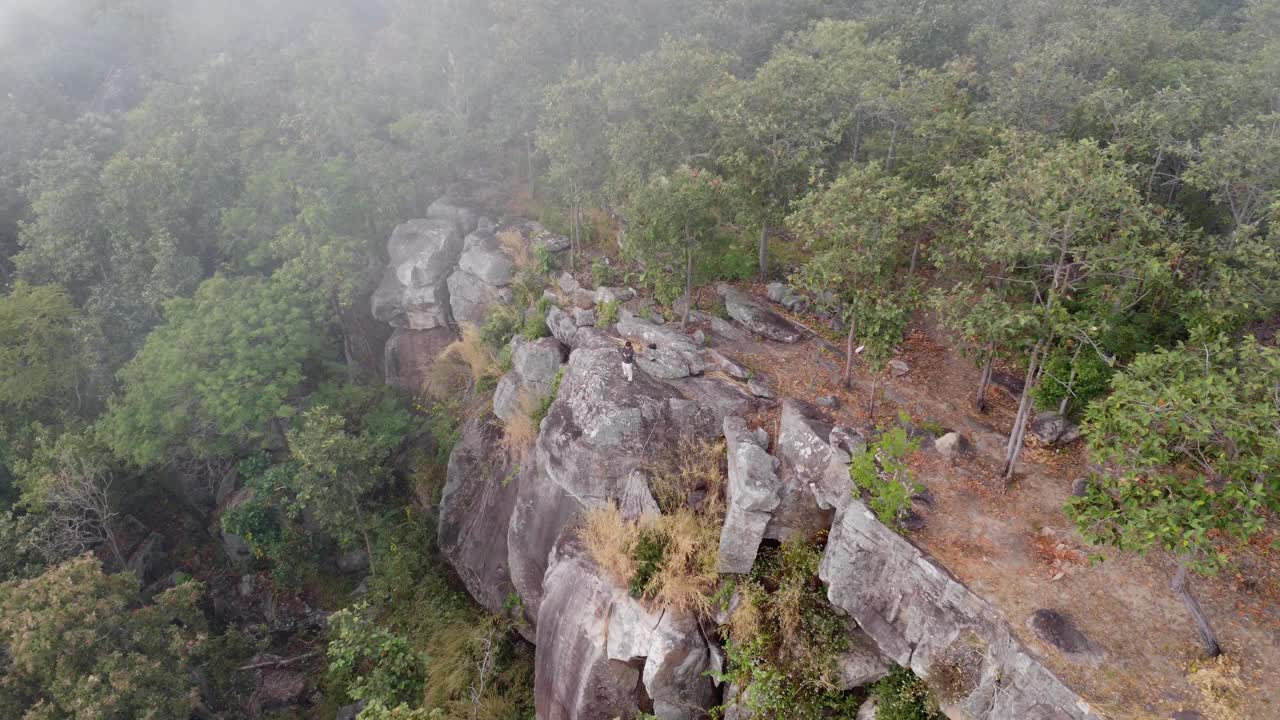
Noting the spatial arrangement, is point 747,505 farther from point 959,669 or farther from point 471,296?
point 471,296

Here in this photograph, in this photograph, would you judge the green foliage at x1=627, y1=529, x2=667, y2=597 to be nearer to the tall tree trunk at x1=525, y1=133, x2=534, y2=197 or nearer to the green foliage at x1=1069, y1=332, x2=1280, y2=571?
the green foliage at x1=1069, y1=332, x2=1280, y2=571

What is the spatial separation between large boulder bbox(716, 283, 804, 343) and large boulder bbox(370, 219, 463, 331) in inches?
520

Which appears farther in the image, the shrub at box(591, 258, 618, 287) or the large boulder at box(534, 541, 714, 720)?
the shrub at box(591, 258, 618, 287)

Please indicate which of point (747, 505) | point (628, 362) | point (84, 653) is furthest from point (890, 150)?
point (84, 653)

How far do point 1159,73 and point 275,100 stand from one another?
123ft

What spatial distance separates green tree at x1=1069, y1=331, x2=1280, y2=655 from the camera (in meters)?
9.48

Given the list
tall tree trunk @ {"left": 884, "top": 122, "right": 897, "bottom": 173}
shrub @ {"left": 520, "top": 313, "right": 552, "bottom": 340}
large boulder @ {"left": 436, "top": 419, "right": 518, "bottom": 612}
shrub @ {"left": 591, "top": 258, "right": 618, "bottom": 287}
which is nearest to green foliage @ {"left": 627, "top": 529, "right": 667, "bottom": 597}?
large boulder @ {"left": 436, "top": 419, "right": 518, "bottom": 612}

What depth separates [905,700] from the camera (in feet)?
41.9

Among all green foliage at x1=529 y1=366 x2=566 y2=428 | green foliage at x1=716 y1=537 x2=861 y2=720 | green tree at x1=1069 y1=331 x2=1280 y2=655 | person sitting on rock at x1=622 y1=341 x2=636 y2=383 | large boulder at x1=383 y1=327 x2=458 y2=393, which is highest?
green tree at x1=1069 y1=331 x2=1280 y2=655

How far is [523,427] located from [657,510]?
6.15 meters

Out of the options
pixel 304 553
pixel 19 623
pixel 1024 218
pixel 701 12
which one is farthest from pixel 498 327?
pixel 701 12

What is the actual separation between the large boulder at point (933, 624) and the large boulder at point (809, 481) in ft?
3.40

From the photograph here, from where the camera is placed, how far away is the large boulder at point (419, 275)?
28578 mm

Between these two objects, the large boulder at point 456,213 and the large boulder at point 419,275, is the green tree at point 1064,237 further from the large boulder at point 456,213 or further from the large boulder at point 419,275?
the large boulder at point 456,213
